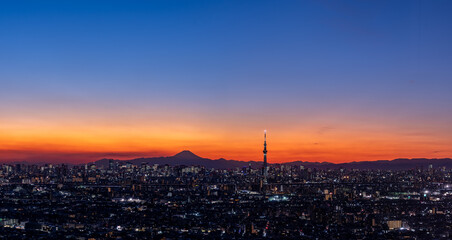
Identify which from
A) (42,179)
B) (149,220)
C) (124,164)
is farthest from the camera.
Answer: (124,164)

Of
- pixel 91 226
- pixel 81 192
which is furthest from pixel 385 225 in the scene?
pixel 81 192

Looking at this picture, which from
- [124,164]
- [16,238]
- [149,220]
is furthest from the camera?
[124,164]

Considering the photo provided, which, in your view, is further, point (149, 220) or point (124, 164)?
point (124, 164)

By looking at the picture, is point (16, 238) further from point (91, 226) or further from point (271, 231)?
point (271, 231)

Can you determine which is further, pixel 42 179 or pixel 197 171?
pixel 197 171

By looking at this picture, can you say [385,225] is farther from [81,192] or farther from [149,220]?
[81,192]

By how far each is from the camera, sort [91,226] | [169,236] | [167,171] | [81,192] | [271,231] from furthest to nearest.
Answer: [167,171] < [81,192] < [91,226] < [271,231] < [169,236]

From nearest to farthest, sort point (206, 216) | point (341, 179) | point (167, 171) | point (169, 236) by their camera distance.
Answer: point (169, 236), point (206, 216), point (341, 179), point (167, 171)

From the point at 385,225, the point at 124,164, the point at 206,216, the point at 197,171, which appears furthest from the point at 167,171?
the point at 385,225
